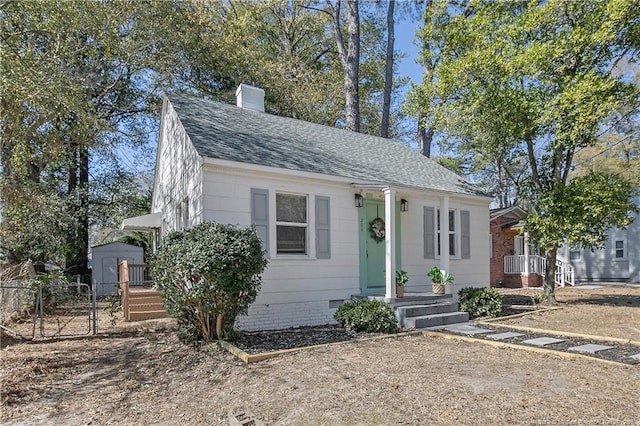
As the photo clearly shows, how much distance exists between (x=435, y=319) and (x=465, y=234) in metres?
3.92

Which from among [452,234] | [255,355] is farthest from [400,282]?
[255,355]

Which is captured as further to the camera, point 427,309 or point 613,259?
point 613,259

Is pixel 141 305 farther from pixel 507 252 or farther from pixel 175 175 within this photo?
pixel 507 252

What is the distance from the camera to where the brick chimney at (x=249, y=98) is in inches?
460

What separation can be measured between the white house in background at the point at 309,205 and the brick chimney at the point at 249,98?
0.03 metres

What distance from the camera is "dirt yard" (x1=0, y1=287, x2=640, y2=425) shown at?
3725 millimetres

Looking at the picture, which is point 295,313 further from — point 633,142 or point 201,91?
point 633,142

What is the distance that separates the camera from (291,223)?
327 inches

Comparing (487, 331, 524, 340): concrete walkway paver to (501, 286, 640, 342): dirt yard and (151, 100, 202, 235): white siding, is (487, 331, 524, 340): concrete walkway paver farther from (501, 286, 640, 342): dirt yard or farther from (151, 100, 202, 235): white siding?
(151, 100, 202, 235): white siding

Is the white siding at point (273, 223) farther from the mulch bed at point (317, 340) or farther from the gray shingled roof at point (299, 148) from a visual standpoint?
the mulch bed at point (317, 340)

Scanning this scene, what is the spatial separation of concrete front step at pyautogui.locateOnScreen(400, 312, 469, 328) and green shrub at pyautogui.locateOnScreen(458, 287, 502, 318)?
1.79ft

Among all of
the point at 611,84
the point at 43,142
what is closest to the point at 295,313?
the point at 43,142

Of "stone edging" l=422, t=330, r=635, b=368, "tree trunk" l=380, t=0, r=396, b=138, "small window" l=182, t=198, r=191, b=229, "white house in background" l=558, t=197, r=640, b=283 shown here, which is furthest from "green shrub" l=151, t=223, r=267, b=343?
"white house in background" l=558, t=197, r=640, b=283

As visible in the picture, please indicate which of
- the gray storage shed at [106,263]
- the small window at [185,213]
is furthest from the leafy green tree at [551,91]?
the gray storage shed at [106,263]
